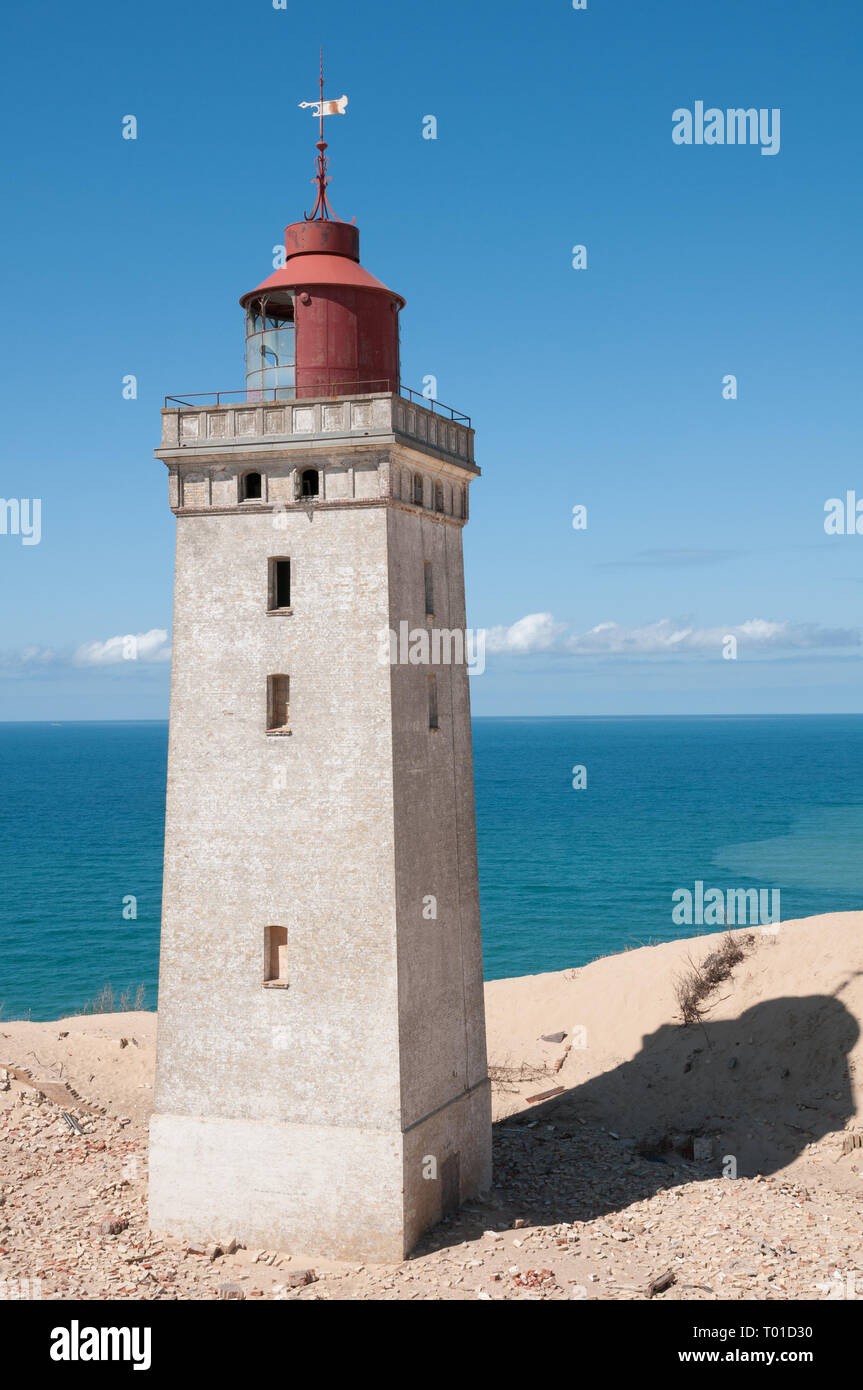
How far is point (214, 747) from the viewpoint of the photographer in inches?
883

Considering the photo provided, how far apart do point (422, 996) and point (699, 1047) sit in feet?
37.4

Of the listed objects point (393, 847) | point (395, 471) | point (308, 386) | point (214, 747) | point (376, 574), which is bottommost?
point (393, 847)

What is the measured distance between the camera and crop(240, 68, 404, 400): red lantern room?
2233 centimetres

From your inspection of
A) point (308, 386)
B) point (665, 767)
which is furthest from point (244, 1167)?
point (665, 767)

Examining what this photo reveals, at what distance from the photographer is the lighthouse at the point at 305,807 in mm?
21484

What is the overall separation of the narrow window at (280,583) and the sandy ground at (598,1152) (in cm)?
1144

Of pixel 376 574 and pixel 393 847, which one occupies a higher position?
pixel 376 574

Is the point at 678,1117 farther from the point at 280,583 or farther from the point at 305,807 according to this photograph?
the point at 280,583

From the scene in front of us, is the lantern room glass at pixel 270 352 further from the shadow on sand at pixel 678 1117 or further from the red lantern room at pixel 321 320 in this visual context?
the shadow on sand at pixel 678 1117

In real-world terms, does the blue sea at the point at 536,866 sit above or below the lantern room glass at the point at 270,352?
below

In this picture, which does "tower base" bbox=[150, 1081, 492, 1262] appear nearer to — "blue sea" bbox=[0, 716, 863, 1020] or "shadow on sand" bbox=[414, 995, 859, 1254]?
"shadow on sand" bbox=[414, 995, 859, 1254]

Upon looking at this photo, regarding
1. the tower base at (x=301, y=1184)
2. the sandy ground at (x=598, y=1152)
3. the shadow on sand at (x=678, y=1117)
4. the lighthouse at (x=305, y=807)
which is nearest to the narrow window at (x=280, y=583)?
the lighthouse at (x=305, y=807)

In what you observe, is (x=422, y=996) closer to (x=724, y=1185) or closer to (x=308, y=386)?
(x=724, y=1185)
